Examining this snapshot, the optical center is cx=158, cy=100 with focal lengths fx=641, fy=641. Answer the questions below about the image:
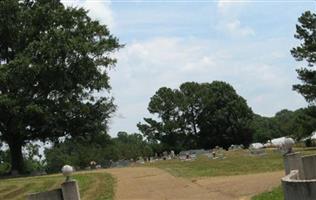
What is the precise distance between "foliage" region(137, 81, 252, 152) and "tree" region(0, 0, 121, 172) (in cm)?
6091

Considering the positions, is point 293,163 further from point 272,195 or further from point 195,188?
point 195,188

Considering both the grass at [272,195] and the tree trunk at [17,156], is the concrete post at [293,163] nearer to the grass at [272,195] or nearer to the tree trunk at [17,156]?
the grass at [272,195]

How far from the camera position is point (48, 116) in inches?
1743

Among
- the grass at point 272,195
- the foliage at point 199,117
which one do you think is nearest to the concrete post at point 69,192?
the grass at point 272,195

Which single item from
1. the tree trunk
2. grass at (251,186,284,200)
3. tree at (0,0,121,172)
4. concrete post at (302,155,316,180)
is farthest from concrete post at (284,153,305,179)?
the tree trunk

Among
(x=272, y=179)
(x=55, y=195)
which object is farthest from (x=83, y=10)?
(x=55, y=195)

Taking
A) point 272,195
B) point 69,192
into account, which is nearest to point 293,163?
point 272,195

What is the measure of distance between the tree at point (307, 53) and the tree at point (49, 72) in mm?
18286

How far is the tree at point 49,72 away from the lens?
43.4 metres

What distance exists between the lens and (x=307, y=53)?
5741cm

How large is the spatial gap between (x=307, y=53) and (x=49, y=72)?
24785 millimetres

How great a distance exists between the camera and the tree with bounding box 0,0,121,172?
143 feet

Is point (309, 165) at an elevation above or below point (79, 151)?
below

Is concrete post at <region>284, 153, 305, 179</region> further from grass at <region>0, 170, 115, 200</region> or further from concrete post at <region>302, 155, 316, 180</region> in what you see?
grass at <region>0, 170, 115, 200</region>
